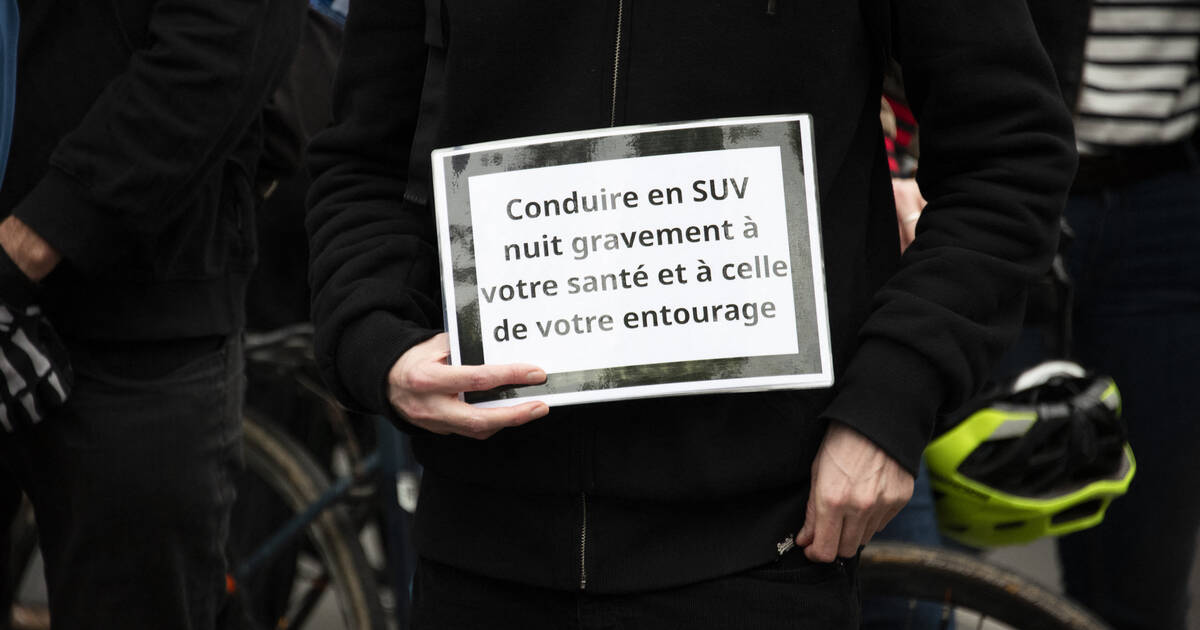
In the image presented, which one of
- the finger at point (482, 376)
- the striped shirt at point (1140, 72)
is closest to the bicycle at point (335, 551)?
the striped shirt at point (1140, 72)

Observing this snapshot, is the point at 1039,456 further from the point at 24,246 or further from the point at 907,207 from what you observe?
the point at 24,246

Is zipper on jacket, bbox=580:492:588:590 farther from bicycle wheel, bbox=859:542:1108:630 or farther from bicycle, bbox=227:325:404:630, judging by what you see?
bicycle, bbox=227:325:404:630

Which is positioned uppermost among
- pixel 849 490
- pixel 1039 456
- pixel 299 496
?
pixel 849 490

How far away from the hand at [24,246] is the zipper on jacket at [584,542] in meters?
0.91

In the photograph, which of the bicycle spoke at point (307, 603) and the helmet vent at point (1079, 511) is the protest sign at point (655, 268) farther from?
the bicycle spoke at point (307, 603)

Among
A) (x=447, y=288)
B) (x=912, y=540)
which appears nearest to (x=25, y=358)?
(x=447, y=288)

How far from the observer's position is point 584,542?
49.8 inches

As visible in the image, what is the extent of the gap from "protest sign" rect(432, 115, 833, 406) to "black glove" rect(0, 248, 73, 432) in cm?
83

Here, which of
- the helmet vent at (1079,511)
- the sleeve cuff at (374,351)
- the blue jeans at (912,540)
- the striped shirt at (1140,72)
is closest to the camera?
the sleeve cuff at (374,351)

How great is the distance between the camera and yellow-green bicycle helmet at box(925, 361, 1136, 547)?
1.95 m

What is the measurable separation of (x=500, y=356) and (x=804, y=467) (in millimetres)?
297

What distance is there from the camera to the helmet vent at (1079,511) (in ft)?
6.57

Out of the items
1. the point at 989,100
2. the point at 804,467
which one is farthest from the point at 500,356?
the point at 989,100

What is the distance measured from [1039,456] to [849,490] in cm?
87
